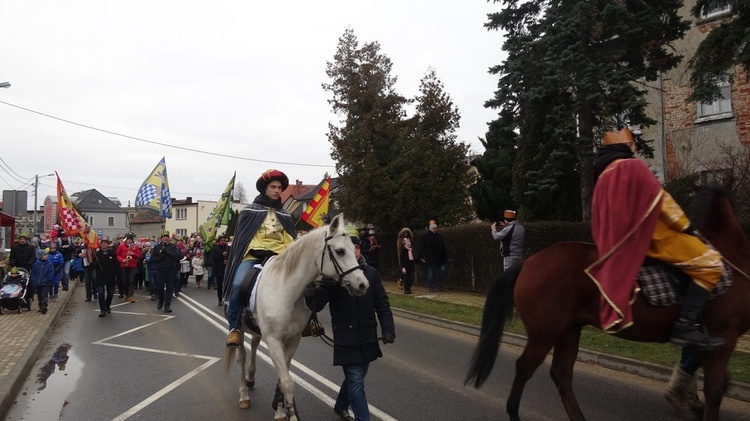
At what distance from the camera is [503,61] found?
1500 cm

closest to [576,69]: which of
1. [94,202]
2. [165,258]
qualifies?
[165,258]

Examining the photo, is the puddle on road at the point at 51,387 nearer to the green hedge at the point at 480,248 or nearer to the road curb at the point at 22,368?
the road curb at the point at 22,368

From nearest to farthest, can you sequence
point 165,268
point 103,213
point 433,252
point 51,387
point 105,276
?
point 51,387 < point 105,276 < point 165,268 < point 433,252 < point 103,213

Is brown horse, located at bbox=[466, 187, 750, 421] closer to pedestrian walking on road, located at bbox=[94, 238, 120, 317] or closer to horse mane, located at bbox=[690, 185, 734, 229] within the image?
horse mane, located at bbox=[690, 185, 734, 229]

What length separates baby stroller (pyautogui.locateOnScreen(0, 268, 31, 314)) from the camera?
14328mm

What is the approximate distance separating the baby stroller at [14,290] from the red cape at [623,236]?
14846mm

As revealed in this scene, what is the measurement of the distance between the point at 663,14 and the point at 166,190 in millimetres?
20055

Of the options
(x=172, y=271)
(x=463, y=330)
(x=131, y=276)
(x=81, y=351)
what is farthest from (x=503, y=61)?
(x=131, y=276)

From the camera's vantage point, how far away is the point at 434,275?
18.3 meters

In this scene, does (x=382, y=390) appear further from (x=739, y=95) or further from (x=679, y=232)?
(x=739, y=95)

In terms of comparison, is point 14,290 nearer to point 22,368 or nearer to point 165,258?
point 165,258

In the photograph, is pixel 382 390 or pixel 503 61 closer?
pixel 382 390

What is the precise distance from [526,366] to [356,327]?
154 centimetres

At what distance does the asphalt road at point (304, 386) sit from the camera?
5793mm
